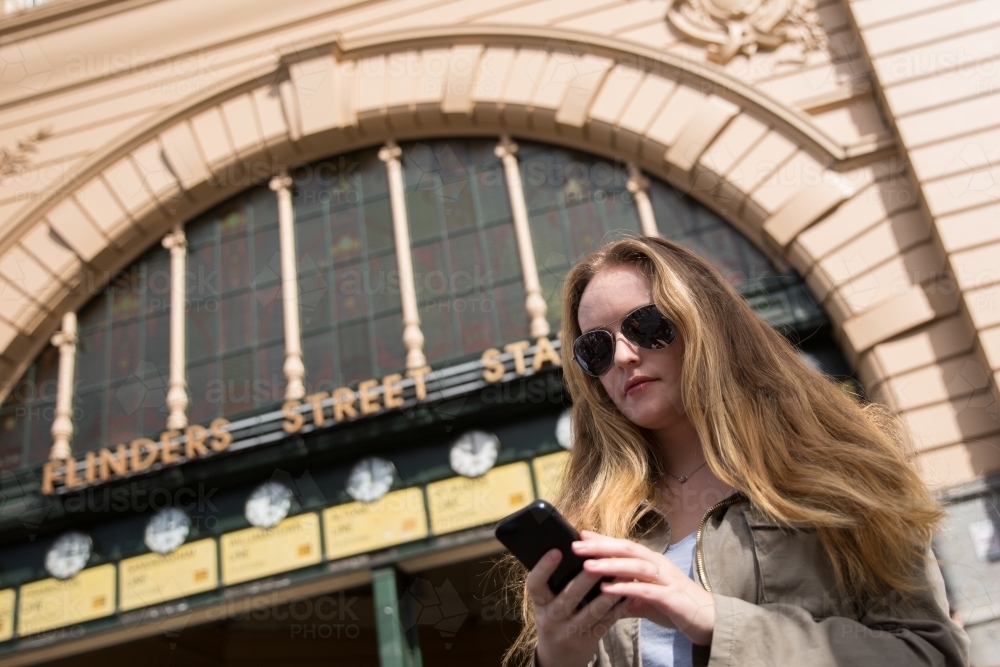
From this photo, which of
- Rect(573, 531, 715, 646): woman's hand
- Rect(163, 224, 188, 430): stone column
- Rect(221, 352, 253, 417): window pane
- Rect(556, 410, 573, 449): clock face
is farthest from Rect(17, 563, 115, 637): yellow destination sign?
Rect(573, 531, 715, 646): woman's hand

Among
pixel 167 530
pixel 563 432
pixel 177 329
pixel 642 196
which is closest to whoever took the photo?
pixel 563 432

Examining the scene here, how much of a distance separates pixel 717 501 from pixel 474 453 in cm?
695

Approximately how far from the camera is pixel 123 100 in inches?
452

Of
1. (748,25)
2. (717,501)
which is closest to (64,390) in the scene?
(748,25)

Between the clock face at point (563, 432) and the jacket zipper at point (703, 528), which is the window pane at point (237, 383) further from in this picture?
the jacket zipper at point (703, 528)

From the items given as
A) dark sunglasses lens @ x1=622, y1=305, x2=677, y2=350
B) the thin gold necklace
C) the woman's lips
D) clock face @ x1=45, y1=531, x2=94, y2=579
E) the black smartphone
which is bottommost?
the black smartphone

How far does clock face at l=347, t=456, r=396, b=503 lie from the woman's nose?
707cm

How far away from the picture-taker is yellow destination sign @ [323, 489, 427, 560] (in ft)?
28.7

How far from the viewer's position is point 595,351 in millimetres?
2379

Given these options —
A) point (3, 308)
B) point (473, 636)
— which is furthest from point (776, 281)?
point (3, 308)

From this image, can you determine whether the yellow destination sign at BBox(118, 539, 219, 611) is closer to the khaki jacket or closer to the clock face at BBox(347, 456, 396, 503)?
the clock face at BBox(347, 456, 396, 503)

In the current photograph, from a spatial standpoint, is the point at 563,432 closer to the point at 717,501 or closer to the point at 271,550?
the point at 271,550

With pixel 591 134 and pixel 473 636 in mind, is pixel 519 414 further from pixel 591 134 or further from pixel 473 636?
pixel 473 636

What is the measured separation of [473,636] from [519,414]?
543 cm
